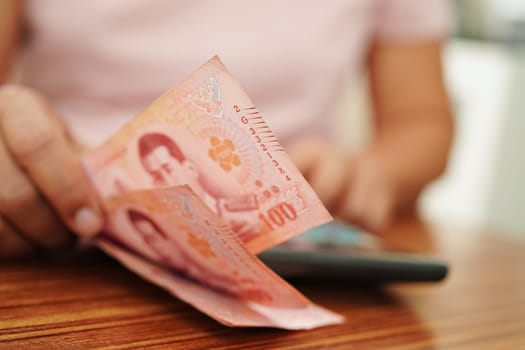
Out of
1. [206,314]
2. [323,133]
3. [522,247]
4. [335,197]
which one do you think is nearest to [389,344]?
[206,314]

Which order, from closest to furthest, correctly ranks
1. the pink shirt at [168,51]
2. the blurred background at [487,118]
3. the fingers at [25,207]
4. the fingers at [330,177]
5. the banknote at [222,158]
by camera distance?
1. the banknote at [222,158]
2. the fingers at [25,207]
3. the fingers at [330,177]
4. the pink shirt at [168,51]
5. the blurred background at [487,118]

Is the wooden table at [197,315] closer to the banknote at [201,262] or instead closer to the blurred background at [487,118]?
the banknote at [201,262]

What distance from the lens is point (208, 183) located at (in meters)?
0.36

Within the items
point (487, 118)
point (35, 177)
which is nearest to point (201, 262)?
point (35, 177)

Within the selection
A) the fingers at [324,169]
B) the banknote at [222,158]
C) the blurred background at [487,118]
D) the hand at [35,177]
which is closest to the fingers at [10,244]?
the hand at [35,177]

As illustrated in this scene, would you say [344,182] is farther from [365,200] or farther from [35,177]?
[35,177]

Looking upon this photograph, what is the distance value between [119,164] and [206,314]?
114 mm

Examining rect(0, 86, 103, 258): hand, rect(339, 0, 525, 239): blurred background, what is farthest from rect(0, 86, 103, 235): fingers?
rect(339, 0, 525, 239): blurred background

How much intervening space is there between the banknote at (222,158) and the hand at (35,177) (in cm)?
4

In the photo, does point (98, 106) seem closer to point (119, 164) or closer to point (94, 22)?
point (94, 22)

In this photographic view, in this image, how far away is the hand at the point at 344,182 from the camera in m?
0.63

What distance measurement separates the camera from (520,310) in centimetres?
50

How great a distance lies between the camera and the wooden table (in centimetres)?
32

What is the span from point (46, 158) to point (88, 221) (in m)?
0.05
